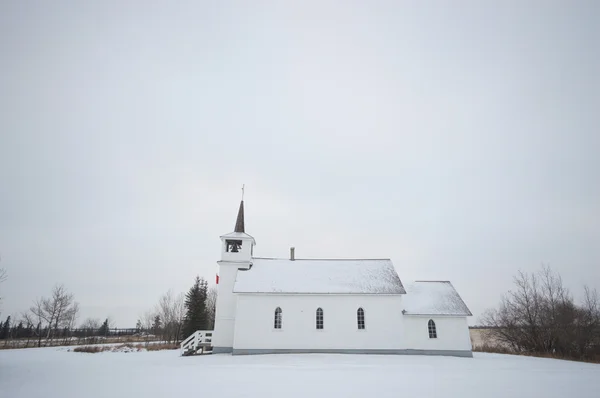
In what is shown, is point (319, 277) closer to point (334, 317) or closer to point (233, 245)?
point (334, 317)

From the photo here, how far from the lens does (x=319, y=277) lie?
30922 millimetres

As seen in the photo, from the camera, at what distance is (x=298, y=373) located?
49.5 ft

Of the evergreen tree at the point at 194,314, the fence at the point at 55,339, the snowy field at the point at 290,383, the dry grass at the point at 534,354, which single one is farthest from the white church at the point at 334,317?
the fence at the point at 55,339

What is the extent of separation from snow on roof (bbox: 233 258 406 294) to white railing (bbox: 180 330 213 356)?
5.30 metres

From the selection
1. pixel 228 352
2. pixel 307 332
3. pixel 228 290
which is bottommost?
pixel 228 352

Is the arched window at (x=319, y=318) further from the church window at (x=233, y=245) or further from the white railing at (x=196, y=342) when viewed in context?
the white railing at (x=196, y=342)

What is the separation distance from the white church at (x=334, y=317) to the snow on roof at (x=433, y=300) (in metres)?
0.09

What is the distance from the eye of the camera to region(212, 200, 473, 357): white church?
27.7 metres

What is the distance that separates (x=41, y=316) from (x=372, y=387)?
54081mm

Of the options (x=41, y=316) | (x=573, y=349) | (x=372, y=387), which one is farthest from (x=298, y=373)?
(x=41, y=316)

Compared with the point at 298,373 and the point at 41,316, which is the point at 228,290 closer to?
the point at 298,373

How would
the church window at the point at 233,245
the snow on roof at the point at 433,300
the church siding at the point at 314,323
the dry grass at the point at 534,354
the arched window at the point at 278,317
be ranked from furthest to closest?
the church window at the point at 233,245
the snow on roof at the point at 433,300
the arched window at the point at 278,317
the church siding at the point at 314,323
the dry grass at the point at 534,354

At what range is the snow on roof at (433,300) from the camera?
29.1 meters

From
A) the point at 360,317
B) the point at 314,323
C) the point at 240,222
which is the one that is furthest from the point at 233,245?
the point at 360,317
